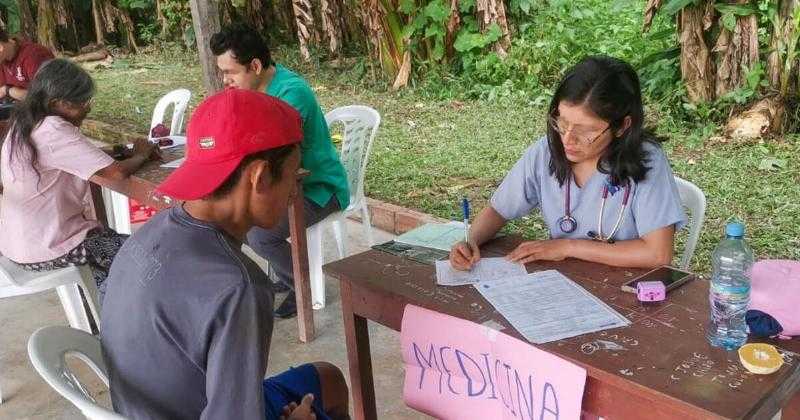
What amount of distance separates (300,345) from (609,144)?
69.9 inches

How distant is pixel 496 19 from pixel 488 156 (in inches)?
92.7

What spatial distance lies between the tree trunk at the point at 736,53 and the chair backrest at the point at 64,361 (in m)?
4.94

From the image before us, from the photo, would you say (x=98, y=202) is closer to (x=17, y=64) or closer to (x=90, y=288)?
(x=90, y=288)

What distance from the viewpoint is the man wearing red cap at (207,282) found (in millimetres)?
1318

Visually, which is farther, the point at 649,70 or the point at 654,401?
the point at 649,70

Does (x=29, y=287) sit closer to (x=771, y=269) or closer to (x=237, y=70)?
(x=237, y=70)

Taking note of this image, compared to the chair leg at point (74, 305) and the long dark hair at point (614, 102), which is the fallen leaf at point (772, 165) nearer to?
the long dark hair at point (614, 102)

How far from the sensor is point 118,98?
8.98 m

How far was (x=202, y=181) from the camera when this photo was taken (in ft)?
4.52

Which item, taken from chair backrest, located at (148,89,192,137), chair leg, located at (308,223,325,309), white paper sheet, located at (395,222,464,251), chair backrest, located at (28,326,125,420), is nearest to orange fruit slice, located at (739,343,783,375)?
white paper sheet, located at (395,222,464,251)

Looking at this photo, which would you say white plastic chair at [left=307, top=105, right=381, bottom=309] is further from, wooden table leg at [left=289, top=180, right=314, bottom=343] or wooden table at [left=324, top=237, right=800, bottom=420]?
wooden table at [left=324, top=237, right=800, bottom=420]

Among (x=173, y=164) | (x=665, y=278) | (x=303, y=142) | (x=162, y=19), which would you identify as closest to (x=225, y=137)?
(x=665, y=278)

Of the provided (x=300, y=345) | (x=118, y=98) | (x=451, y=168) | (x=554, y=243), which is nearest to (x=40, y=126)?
(x=300, y=345)

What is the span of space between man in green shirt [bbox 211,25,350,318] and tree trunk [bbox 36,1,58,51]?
1020 centimetres
